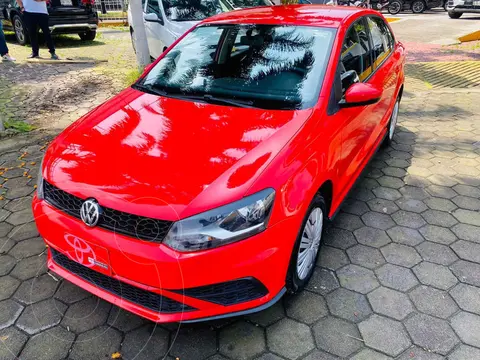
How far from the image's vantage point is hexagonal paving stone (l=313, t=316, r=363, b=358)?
2.17 meters

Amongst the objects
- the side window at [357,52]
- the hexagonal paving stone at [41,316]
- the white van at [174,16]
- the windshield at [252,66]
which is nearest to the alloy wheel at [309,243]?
the windshield at [252,66]

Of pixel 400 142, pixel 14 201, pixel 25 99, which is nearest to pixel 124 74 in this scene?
pixel 25 99

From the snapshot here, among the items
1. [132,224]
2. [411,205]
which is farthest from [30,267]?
[411,205]

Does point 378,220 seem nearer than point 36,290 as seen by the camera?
No

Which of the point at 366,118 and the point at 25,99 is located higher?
the point at 366,118

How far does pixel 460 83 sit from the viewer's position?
7.48 m

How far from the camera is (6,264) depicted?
2787 millimetres

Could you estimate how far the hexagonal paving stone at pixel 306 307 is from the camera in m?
2.37

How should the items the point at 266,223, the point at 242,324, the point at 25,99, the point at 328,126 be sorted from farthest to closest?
the point at 25,99
the point at 328,126
the point at 242,324
the point at 266,223

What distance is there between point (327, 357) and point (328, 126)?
1.37m

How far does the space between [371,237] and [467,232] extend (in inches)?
31.4

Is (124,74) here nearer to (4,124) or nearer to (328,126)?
(4,124)

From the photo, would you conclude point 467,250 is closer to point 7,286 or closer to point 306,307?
point 306,307

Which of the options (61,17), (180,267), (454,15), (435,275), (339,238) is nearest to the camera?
(180,267)
